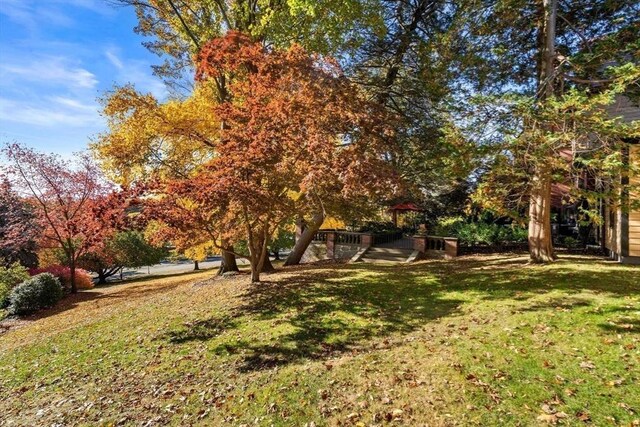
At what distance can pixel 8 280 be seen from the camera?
15.8 m

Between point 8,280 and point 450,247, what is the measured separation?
1998cm

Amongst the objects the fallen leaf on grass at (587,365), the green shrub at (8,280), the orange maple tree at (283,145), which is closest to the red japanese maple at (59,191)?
the green shrub at (8,280)

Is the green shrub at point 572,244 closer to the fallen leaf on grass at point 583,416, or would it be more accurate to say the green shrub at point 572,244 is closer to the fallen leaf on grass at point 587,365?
the fallen leaf on grass at point 587,365

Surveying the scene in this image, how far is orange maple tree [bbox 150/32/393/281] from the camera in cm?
848

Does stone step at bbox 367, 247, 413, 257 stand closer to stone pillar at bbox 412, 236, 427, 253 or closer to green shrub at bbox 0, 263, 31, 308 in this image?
stone pillar at bbox 412, 236, 427, 253

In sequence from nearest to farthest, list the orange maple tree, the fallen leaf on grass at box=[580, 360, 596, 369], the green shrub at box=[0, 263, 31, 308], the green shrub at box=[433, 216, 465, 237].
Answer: the fallen leaf on grass at box=[580, 360, 596, 369], the orange maple tree, the green shrub at box=[0, 263, 31, 308], the green shrub at box=[433, 216, 465, 237]

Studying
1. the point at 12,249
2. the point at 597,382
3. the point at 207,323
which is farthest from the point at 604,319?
the point at 12,249

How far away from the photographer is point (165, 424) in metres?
4.85

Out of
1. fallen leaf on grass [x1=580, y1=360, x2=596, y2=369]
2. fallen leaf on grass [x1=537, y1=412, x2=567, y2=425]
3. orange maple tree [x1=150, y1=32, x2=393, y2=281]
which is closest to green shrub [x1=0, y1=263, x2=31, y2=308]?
orange maple tree [x1=150, y1=32, x2=393, y2=281]

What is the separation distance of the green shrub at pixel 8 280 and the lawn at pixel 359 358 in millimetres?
5662

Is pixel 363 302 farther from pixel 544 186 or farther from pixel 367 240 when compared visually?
pixel 367 240

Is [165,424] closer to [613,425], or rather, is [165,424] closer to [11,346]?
[613,425]

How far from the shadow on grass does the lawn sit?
5 cm

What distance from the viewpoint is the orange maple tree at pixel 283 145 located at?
334 inches
